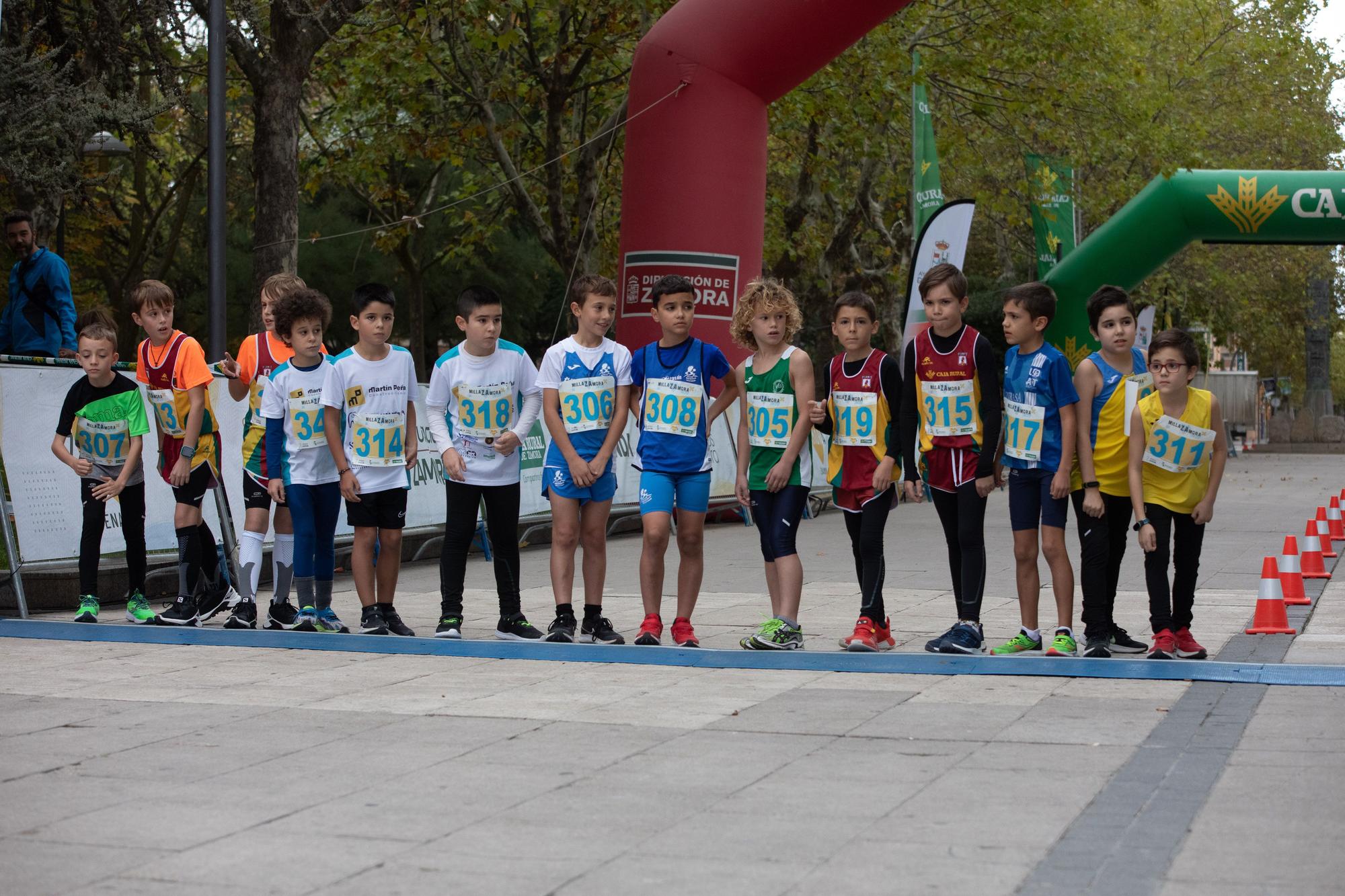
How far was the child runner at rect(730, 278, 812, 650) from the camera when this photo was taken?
7727 millimetres

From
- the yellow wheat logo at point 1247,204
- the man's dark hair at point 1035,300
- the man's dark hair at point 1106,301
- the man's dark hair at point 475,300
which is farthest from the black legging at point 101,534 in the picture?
the yellow wheat logo at point 1247,204

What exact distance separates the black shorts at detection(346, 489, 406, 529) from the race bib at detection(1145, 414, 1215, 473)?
3640 millimetres

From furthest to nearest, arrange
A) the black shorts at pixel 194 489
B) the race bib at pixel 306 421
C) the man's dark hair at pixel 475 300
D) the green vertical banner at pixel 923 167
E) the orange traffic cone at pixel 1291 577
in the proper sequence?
the green vertical banner at pixel 923 167, the orange traffic cone at pixel 1291 577, the black shorts at pixel 194 489, the race bib at pixel 306 421, the man's dark hair at pixel 475 300

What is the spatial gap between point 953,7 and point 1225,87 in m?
18.3

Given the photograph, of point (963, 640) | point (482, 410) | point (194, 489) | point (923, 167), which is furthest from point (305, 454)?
point (923, 167)

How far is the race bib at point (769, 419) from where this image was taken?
7762 mm

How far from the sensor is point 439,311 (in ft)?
120

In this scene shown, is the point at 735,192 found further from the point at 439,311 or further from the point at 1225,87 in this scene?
the point at 1225,87

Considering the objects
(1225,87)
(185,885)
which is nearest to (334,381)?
(185,885)

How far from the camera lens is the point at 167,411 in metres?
8.85

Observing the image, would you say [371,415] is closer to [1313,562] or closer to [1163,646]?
[1163,646]

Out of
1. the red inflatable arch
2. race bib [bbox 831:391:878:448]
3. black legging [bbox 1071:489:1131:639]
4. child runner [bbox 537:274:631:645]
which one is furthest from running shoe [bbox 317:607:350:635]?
the red inflatable arch

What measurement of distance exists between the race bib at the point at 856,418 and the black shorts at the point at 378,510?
87.5 inches

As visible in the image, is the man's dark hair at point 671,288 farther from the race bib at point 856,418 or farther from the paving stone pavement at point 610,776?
the paving stone pavement at point 610,776
